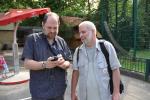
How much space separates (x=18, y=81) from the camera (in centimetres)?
A: 1013

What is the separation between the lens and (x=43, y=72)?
418 cm

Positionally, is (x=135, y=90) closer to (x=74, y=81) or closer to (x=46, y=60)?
(x=74, y=81)

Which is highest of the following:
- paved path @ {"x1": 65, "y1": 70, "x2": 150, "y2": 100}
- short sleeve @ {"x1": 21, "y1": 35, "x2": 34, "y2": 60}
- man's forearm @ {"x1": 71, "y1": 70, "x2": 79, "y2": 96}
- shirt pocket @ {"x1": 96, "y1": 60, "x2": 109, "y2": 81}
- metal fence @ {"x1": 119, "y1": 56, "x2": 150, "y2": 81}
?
short sleeve @ {"x1": 21, "y1": 35, "x2": 34, "y2": 60}

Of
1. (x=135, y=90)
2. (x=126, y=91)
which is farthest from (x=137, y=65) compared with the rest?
(x=126, y=91)

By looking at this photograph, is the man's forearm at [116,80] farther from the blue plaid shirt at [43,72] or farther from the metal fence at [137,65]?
the metal fence at [137,65]

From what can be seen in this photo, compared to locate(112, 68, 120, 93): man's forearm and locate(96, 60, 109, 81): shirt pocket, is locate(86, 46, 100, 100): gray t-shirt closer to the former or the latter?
locate(96, 60, 109, 81): shirt pocket

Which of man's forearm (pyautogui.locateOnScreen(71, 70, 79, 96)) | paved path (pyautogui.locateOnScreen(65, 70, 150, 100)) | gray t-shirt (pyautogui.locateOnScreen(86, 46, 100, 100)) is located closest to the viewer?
gray t-shirt (pyautogui.locateOnScreen(86, 46, 100, 100))

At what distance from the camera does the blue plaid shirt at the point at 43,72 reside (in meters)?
4.16

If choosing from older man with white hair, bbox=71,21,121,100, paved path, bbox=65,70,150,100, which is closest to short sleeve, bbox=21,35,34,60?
older man with white hair, bbox=71,21,121,100

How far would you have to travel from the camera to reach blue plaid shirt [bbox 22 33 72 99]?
416 centimetres

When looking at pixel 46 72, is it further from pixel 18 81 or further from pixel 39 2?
pixel 39 2

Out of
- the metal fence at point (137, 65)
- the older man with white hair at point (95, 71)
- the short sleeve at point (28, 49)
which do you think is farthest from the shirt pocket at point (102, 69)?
the metal fence at point (137, 65)

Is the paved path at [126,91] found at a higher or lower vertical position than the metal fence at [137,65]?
lower

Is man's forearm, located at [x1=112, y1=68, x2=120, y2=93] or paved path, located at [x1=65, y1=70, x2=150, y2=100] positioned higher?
man's forearm, located at [x1=112, y1=68, x2=120, y2=93]
